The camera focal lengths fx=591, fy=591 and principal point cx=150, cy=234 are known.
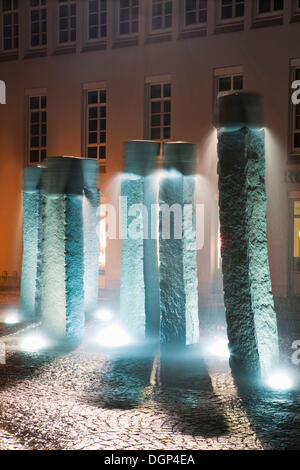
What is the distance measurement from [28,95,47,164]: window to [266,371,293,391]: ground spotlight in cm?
1388

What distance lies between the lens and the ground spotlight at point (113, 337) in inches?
357

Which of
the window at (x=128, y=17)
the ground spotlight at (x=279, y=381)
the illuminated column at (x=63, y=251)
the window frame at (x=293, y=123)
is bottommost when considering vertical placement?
the ground spotlight at (x=279, y=381)

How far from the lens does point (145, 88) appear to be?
1775 cm

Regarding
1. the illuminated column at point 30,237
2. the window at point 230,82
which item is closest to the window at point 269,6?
the window at point 230,82

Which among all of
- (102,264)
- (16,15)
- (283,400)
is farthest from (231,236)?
(16,15)

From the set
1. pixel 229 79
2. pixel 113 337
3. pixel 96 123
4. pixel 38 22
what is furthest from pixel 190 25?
pixel 113 337

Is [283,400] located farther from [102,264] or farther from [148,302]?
[102,264]

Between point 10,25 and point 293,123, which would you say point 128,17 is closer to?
point 10,25

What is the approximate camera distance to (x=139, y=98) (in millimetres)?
17766

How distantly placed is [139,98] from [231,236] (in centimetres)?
1139

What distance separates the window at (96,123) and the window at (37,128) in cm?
159

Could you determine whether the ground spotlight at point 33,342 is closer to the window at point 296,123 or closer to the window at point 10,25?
the window at point 296,123

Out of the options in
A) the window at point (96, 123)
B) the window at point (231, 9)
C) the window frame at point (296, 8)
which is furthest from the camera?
the window at point (96, 123)

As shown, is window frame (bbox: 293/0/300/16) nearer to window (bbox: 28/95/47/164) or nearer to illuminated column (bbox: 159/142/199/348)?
window (bbox: 28/95/47/164)
